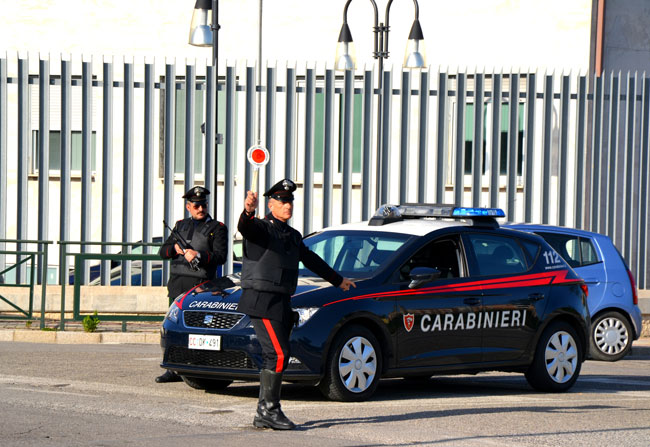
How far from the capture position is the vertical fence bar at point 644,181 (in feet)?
66.7

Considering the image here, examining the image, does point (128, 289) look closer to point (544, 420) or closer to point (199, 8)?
point (199, 8)

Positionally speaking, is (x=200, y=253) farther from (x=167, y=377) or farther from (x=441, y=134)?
(x=441, y=134)

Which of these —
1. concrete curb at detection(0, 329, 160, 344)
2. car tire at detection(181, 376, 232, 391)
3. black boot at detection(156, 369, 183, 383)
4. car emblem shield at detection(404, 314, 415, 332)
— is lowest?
concrete curb at detection(0, 329, 160, 344)

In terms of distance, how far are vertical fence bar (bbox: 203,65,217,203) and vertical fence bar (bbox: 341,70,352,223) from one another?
191cm

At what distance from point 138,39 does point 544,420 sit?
2188cm

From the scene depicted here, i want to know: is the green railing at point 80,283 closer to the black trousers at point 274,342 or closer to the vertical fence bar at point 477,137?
the vertical fence bar at point 477,137

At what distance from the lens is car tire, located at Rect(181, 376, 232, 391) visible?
11211 mm

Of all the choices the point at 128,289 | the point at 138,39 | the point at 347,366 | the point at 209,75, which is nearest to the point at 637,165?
the point at 209,75

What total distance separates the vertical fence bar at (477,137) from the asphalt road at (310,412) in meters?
6.68

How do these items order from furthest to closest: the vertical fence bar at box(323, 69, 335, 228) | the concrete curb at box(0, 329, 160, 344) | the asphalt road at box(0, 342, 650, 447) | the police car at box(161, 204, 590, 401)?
the vertical fence bar at box(323, 69, 335, 228)
the concrete curb at box(0, 329, 160, 344)
the police car at box(161, 204, 590, 401)
the asphalt road at box(0, 342, 650, 447)

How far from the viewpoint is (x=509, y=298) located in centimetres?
1179

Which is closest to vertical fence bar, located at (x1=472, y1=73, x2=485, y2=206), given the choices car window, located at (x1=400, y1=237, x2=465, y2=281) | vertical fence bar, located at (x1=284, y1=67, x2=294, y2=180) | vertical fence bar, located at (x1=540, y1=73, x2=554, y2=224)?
vertical fence bar, located at (x1=540, y1=73, x2=554, y2=224)

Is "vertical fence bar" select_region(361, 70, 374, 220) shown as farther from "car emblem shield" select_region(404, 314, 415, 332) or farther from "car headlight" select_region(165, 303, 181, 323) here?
"car headlight" select_region(165, 303, 181, 323)

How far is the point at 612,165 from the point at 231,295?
11234 mm
